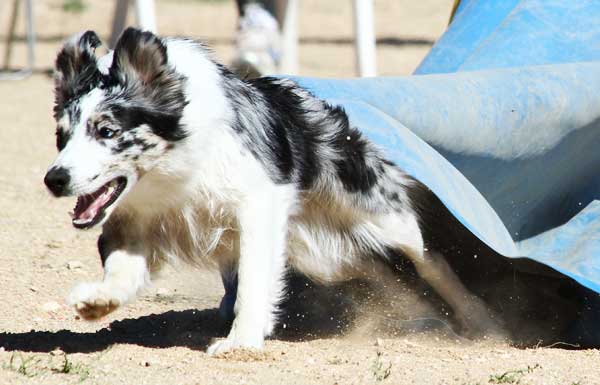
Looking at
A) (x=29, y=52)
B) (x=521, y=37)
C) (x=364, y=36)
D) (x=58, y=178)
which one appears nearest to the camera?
(x=58, y=178)

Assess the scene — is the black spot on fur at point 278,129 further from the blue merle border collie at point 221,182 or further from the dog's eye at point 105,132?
the dog's eye at point 105,132

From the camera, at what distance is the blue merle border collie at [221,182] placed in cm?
437

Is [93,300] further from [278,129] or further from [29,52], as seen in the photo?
[29,52]

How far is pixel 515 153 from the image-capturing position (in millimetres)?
5547

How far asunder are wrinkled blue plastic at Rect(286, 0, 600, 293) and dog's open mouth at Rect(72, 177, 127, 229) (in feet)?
4.10

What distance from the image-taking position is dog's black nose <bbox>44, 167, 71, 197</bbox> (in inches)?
163

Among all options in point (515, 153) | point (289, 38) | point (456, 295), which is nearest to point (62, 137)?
point (456, 295)

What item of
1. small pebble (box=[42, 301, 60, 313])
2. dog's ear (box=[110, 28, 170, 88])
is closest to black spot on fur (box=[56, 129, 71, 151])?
dog's ear (box=[110, 28, 170, 88])

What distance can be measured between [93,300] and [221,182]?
Result: 2.13ft

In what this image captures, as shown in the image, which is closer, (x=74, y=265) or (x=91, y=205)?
(x=91, y=205)

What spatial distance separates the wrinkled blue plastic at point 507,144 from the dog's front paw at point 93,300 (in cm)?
132

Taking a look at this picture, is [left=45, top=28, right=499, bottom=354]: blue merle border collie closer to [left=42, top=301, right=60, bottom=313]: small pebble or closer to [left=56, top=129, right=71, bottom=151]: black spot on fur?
[left=56, top=129, right=71, bottom=151]: black spot on fur

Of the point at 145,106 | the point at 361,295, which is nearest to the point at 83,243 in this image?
the point at 361,295

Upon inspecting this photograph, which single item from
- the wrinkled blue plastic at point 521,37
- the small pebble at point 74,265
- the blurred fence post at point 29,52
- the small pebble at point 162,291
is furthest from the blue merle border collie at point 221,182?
the blurred fence post at point 29,52
